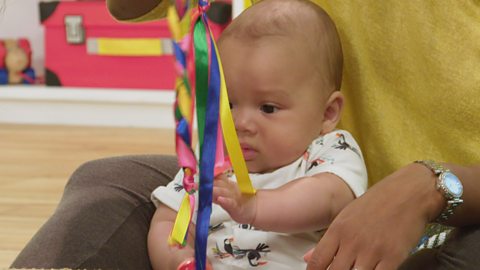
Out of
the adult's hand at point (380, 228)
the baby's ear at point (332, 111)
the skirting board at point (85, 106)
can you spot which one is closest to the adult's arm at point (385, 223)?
the adult's hand at point (380, 228)

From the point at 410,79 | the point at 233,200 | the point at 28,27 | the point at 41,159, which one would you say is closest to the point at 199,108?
the point at 233,200

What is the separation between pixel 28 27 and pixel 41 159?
1.09 metres

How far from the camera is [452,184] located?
878mm

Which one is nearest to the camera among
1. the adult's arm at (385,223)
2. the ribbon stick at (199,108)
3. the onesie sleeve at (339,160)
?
the ribbon stick at (199,108)

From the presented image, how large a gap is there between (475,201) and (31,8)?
2972 mm

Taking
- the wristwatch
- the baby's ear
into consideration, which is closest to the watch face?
the wristwatch

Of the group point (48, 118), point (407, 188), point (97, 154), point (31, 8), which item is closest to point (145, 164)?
point (407, 188)

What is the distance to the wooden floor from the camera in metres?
1.92

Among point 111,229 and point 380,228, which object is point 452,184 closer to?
point 380,228

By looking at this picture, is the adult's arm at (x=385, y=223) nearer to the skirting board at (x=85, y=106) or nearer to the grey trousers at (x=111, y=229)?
the grey trousers at (x=111, y=229)

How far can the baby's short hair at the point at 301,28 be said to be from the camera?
105 centimetres

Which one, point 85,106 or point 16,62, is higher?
point 16,62

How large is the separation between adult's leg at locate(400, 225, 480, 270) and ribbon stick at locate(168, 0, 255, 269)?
10.9 inches

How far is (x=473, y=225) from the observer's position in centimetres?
91
